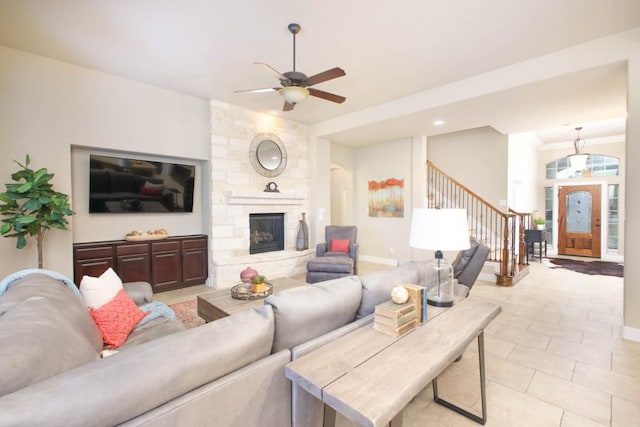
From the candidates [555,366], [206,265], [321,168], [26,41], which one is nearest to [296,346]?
[555,366]

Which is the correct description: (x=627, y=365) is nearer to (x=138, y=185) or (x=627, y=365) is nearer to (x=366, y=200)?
(x=366, y=200)

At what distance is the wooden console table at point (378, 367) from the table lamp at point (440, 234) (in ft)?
0.91

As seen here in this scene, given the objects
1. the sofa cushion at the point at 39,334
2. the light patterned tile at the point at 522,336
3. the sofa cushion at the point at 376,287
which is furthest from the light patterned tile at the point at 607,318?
the sofa cushion at the point at 39,334

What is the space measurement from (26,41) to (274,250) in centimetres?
430

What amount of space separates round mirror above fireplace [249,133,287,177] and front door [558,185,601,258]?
782 cm

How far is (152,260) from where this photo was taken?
434 centimetres

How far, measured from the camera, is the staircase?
5.21m

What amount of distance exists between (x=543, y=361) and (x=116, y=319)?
11.0 feet

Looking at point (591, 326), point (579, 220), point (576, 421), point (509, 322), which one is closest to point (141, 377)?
point (576, 421)

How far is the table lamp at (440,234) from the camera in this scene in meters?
1.75

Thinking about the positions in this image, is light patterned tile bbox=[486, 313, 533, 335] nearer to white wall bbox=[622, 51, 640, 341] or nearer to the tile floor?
the tile floor

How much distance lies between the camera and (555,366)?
240 centimetres

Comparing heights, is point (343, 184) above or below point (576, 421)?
above

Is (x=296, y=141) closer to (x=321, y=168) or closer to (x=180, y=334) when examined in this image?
(x=321, y=168)
